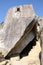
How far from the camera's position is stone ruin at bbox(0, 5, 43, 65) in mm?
9352

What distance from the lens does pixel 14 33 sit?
9617mm

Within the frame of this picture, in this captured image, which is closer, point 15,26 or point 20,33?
point 20,33

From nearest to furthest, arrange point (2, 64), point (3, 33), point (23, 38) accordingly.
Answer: point (2, 64) < point (23, 38) < point (3, 33)

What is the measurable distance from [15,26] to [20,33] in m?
0.49

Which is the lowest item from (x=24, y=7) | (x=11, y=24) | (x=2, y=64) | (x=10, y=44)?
(x=2, y=64)

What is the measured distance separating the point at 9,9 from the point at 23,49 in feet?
7.13

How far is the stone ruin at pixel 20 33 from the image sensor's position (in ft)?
30.7

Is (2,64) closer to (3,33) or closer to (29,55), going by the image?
(29,55)

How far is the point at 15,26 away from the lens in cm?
970

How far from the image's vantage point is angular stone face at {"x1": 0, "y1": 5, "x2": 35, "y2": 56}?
937cm

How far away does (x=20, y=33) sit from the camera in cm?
937

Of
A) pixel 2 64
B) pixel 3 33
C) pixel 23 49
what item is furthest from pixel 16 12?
pixel 2 64

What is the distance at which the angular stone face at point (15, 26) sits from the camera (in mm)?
9367

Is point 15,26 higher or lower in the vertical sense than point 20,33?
Result: higher
